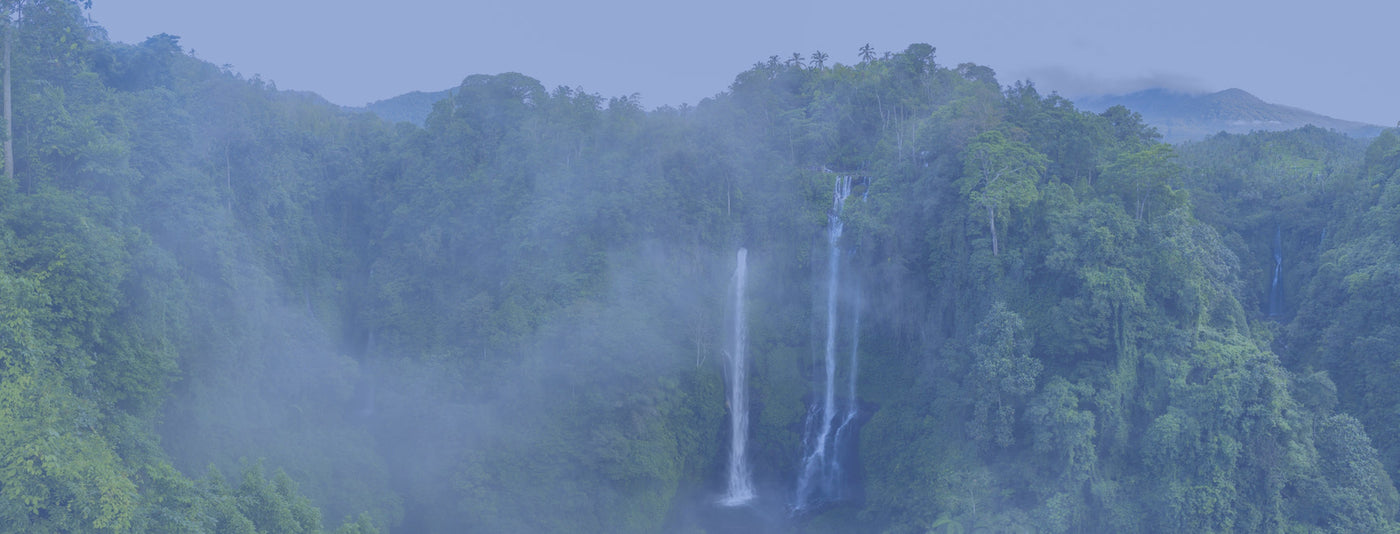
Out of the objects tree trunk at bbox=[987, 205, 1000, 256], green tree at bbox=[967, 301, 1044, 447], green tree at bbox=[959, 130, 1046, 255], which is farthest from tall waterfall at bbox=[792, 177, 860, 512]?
green tree at bbox=[967, 301, 1044, 447]

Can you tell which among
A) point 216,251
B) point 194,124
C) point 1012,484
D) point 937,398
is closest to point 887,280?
point 937,398

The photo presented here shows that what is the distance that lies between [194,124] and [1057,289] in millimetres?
26581

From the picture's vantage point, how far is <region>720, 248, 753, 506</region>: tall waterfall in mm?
28078

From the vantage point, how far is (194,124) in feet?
89.7

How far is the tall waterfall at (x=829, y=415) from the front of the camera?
90.3 feet

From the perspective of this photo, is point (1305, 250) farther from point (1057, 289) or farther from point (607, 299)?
point (607, 299)

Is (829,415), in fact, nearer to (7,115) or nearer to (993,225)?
(993,225)

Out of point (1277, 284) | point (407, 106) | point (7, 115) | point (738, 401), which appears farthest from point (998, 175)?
point (407, 106)

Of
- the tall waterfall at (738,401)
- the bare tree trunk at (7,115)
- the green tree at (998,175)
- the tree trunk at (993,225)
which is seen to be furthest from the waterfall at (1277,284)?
the bare tree trunk at (7,115)

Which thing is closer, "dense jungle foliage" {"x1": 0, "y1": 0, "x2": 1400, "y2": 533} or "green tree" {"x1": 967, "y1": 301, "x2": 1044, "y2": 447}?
"dense jungle foliage" {"x1": 0, "y1": 0, "x2": 1400, "y2": 533}

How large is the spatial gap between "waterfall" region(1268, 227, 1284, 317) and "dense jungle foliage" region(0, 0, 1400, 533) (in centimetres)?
10

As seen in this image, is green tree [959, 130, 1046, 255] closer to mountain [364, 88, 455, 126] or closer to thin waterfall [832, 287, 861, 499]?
thin waterfall [832, 287, 861, 499]

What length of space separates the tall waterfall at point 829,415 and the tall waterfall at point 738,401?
1.87 meters

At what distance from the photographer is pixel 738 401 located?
29.3 metres
